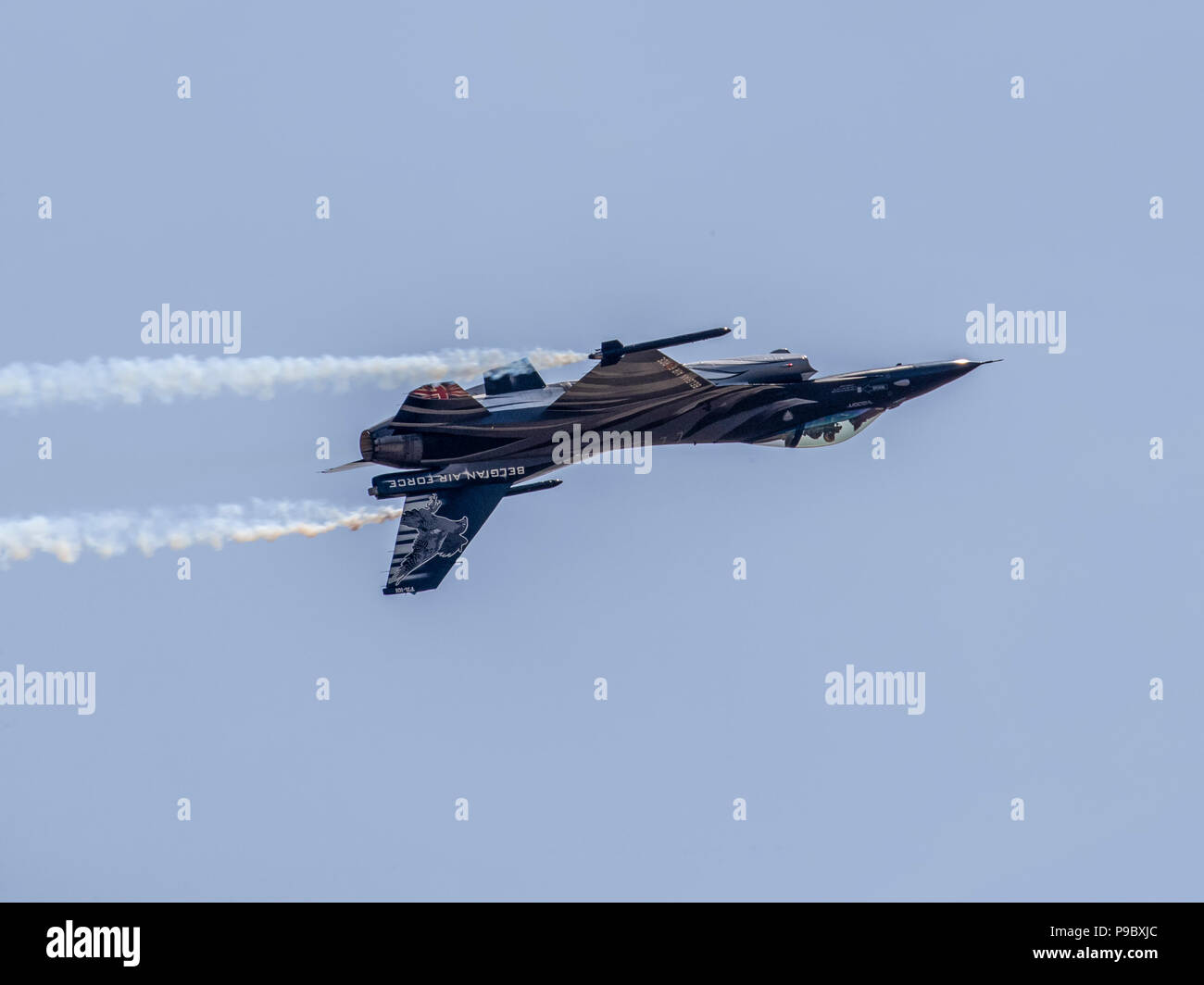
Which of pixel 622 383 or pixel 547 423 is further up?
pixel 622 383

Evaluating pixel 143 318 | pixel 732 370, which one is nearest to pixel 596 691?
pixel 732 370

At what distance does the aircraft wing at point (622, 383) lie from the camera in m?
36.7

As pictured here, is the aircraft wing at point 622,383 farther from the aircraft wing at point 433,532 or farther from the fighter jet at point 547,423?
the aircraft wing at point 433,532

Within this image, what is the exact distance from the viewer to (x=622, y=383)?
36938 millimetres

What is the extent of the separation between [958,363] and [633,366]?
8.74 metres

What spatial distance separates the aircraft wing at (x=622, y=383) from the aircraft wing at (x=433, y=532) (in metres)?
2.71

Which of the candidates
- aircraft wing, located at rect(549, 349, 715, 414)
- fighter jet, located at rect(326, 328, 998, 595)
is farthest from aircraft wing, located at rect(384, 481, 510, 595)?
aircraft wing, located at rect(549, 349, 715, 414)

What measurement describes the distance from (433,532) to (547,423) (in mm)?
3883

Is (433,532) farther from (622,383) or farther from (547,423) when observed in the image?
(622,383)

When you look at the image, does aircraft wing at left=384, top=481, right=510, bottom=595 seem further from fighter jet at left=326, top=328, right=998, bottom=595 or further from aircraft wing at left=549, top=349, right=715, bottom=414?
aircraft wing at left=549, top=349, right=715, bottom=414

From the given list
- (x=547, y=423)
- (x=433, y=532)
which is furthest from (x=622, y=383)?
(x=433, y=532)

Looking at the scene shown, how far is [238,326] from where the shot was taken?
39.8m

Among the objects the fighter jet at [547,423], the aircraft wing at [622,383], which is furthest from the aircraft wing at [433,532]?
the aircraft wing at [622,383]

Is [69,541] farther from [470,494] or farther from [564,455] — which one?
[564,455]
